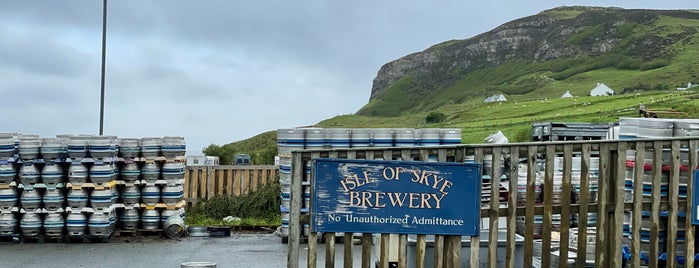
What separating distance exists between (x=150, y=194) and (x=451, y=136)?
21.8 ft

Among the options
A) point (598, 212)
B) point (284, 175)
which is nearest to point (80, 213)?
point (284, 175)

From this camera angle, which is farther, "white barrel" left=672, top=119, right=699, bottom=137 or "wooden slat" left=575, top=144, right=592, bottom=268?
"white barrel" left=672, top=119, right=699, bottom=137

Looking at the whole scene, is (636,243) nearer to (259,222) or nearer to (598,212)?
(598,212)

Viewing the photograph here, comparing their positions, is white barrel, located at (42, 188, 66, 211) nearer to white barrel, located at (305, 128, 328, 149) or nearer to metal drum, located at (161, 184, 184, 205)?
metal drum, located at (161, 184, 184, 205)

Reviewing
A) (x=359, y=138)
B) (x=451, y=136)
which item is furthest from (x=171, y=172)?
(x=451, y=136)

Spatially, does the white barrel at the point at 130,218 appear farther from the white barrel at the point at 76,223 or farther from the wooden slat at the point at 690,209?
the wooden slat at the point at 690,209

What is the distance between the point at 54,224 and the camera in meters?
16.0

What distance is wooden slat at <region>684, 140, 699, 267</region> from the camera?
331 inches

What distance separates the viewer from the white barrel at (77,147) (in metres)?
15.9

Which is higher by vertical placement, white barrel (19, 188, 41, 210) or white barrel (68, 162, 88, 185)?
white barrel (68, 162, 88, 185)

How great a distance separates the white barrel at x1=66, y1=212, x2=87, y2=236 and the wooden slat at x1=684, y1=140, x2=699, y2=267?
11936mm

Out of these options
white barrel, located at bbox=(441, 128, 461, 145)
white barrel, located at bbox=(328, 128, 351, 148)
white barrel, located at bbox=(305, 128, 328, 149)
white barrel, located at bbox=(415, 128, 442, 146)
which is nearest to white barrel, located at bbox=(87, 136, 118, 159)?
white barrel, located at bbox=(305, 128, 328, 149)

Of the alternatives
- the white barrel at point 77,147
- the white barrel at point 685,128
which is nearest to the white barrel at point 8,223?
the white barrel at point 77,147

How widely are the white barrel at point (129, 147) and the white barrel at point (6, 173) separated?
2.23 m
